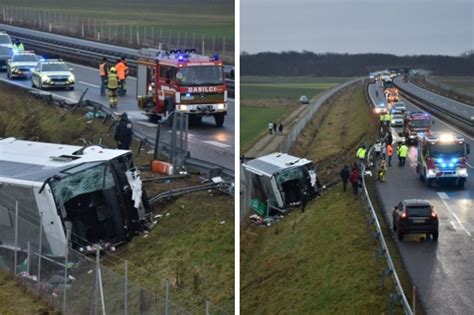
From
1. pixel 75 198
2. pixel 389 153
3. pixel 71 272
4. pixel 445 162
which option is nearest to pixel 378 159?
pixel 389 153

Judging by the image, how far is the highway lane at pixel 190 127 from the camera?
8.42m

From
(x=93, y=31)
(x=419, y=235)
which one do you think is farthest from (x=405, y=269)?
(x=93, y=31)

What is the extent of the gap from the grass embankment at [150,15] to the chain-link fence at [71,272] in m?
1.67

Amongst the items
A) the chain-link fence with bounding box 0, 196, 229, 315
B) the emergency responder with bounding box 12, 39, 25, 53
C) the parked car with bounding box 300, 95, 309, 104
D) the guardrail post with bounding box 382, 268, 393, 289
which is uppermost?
the emergency responder with bounding box 12, 39, 25, 53

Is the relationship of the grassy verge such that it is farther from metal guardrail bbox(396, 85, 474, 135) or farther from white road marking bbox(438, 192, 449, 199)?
metal guardrail bbox(396, 85, 474, 135)

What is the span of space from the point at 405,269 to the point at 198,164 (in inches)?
83.9

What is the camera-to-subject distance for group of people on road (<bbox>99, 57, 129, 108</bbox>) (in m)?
9.48

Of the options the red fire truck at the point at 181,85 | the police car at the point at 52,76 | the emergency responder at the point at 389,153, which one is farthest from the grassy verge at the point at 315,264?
the police car at the point at 52,76

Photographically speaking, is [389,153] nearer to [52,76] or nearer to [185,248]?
[185,248]

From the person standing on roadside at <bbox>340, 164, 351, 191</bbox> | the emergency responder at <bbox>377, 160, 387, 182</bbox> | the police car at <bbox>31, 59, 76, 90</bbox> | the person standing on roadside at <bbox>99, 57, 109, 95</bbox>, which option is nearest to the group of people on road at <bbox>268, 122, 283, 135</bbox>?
the person standing on roadside at <bbox>340, 164, 351, 191</bbox>

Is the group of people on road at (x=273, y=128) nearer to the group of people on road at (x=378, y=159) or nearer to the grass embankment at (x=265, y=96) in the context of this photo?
the grass embankment at (x=265, y=96)

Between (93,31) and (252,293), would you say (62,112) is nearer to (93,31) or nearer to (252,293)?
(93,31)

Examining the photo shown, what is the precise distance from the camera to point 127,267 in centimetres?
884

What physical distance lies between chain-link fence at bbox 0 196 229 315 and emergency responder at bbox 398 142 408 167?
199 centimetres
